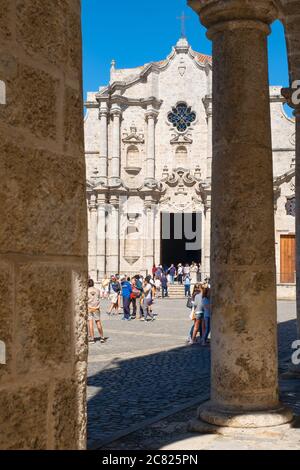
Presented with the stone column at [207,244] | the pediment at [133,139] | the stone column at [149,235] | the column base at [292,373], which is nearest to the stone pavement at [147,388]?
the column base at [292,373]

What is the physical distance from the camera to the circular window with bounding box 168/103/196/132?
131 ft

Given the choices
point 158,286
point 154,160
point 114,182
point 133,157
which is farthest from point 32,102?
point 133,157

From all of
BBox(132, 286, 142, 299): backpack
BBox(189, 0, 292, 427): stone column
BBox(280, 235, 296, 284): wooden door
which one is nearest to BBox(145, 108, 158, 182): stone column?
BBox(280, 235, 296, 284): wooden door

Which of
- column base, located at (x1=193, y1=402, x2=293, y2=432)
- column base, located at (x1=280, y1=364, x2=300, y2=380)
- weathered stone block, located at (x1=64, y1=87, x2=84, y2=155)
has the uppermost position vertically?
weathered stone block, located at (x1=64, y1=87, x2=84, y2=155)

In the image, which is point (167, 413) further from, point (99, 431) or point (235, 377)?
point (235, 377)

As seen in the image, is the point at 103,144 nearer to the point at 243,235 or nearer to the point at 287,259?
the point at 287,259

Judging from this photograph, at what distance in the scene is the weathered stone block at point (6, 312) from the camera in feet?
6.13

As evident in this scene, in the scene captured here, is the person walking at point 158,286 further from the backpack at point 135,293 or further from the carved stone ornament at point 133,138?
the backpack at point 135,293

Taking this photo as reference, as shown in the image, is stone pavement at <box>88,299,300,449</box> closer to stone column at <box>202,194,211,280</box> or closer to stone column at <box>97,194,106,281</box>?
stone column at <box>202,194,211,280</box>

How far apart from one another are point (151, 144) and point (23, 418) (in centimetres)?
3812

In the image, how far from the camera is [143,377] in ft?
30.1

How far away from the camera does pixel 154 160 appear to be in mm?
39750

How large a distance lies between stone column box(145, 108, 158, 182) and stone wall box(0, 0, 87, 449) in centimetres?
3699

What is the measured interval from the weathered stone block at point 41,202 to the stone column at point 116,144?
36.8 meters
